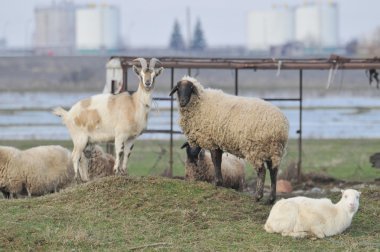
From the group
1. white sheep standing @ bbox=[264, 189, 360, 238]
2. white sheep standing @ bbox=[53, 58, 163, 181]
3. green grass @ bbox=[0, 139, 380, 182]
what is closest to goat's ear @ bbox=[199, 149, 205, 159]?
white sheep standing @ bbox=[53, 58, 163, 181]

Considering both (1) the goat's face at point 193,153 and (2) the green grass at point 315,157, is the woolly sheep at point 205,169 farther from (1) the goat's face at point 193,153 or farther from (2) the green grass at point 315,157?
(2) the green grass at point 315,157

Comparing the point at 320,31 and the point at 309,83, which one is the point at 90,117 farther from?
the point at 320,31

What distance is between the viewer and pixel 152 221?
48.4 ft

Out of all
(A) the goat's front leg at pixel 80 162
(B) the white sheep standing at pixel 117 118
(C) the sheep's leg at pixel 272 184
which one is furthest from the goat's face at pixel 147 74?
(C) the sheep's leg at pixel 272 184

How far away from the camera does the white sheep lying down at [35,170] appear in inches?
741

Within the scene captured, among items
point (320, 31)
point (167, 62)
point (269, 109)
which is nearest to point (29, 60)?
point (320, 31)

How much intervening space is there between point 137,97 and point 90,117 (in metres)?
0.95

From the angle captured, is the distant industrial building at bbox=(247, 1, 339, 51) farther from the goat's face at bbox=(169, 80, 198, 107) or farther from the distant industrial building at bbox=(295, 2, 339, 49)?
the goat's face at bbox=(169, 80, 198, 107)

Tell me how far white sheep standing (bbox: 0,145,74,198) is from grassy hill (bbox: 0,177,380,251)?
262cm

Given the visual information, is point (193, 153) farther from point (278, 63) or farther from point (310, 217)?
point (310, 217)

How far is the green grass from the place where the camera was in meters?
26.9

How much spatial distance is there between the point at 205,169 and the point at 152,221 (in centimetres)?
480

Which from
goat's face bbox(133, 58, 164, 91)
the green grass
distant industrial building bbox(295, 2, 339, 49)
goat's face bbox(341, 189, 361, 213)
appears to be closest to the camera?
goat's face bbox(341, 189, 361, 213)

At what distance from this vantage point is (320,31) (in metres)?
171
